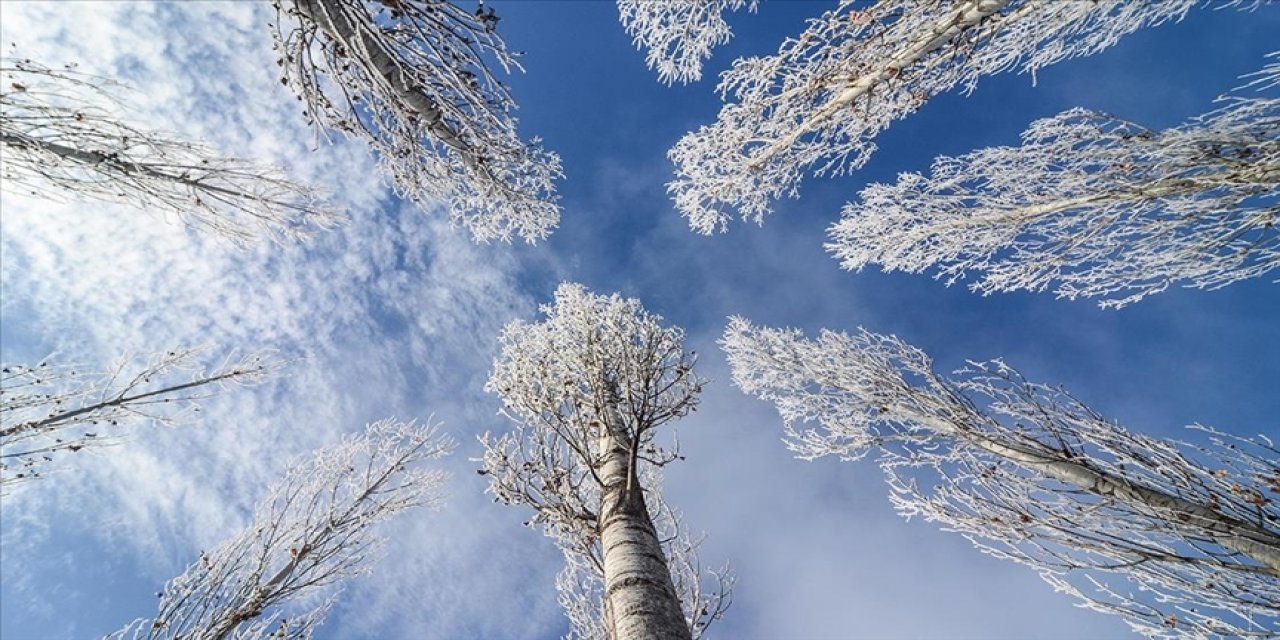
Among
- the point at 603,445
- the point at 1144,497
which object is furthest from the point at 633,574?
the point at 1144,497

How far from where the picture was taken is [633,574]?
3.44m

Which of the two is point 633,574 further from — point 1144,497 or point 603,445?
point 1144,497

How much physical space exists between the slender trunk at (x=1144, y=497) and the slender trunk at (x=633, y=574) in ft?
13.7

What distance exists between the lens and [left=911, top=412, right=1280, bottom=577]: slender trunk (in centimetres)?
410

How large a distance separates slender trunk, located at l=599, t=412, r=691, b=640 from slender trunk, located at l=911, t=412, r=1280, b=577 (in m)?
4.18

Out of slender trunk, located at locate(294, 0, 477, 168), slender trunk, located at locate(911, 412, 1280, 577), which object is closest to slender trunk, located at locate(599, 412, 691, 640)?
slender trunk, located at locate(294, 0, 477, 168)

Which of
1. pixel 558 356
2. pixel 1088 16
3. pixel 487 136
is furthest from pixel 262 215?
pixel 1088 16

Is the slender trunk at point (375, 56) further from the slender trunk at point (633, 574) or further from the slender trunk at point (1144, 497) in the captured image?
the slender trunk at point (1144, 497)

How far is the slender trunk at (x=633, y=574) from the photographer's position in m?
3.13

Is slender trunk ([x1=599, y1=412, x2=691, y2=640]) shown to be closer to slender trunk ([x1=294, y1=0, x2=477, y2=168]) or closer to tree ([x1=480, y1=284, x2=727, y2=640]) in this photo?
tree ([x1=480, y1=284, x2=727, y2=640])

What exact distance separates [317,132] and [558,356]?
3.17 meters

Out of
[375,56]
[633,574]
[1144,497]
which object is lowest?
[633,574]

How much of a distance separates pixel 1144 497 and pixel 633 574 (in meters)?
4.62

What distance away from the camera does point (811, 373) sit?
939 cm
